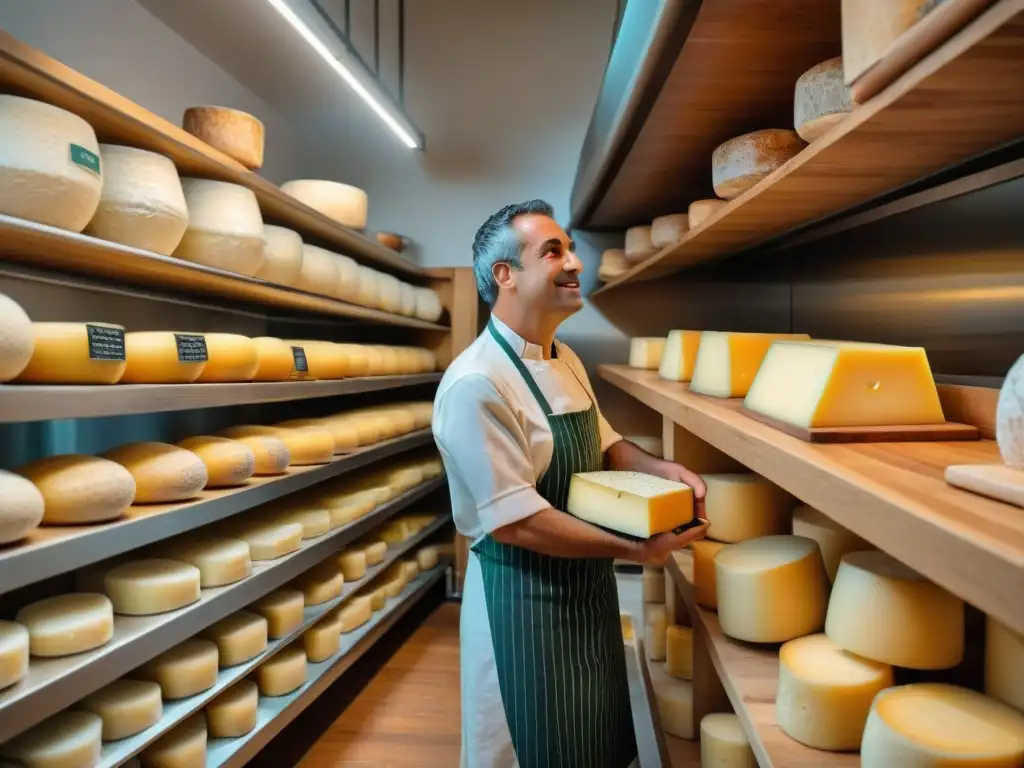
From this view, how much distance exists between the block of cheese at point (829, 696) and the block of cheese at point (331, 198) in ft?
8.33

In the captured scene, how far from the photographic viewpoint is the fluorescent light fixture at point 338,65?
1.98m

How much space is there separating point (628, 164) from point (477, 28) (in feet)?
7.23

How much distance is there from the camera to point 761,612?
4.72 ft

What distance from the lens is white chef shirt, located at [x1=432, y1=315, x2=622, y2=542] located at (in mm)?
1526

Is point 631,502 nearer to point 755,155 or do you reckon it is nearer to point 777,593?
point 777,593

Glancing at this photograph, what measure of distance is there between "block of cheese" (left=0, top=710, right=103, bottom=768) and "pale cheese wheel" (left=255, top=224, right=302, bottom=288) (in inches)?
51.2

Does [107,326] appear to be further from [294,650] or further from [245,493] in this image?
[294,650]

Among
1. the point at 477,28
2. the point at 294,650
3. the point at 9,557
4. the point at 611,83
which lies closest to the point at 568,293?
the point at 611,83

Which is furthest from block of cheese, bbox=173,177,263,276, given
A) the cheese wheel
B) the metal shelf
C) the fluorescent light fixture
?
the metal shelf

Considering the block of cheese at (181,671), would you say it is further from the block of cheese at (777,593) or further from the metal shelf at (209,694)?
the block of cheese at (777,593)

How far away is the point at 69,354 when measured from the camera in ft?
4.83

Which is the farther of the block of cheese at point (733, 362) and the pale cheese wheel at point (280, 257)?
the pale cheese wheel at point (280, 257)

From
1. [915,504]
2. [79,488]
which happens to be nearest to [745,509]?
[915,504]

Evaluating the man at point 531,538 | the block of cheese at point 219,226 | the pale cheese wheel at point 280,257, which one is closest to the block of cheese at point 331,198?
the pale cheese wheel at point 280,257
